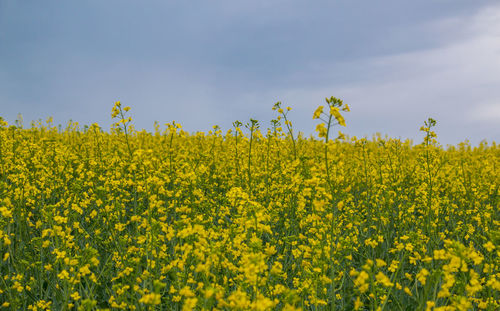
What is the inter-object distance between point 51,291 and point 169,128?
254cm

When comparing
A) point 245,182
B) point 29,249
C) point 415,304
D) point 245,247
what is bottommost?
point 415,304

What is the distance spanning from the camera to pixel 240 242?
12.6ft

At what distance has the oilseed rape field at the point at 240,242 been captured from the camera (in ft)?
10.8

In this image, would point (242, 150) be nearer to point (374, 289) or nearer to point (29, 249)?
point (29, 249)

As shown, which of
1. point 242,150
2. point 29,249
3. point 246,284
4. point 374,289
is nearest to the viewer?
point 246,284

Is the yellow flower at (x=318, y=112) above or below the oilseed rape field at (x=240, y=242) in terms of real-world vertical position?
Answer: above

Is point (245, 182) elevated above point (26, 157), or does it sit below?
below

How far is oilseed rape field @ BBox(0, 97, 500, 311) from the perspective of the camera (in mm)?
3293

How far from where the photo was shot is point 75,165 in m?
10.6

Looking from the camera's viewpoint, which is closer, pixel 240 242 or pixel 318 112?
pixel 318 112

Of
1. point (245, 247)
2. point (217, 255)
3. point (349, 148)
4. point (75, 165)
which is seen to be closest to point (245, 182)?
point (245, 247)

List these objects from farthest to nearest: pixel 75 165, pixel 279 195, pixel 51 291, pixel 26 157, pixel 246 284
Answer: pixel 75 165, pixel 26 157, pixel 279 195, pixel 51 291, pixel 246 284

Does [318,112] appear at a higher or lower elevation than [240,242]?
higher

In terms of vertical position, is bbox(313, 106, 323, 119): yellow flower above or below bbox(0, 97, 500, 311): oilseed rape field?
above
